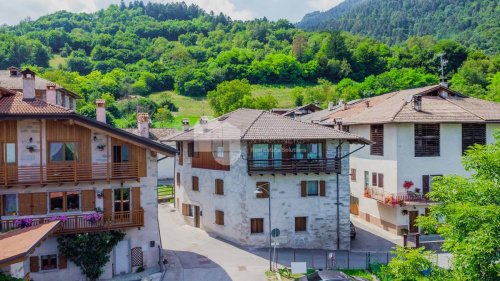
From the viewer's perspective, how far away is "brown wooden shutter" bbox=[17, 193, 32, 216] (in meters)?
25.8

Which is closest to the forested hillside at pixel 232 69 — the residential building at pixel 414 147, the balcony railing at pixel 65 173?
the residential building at pixel 414 147

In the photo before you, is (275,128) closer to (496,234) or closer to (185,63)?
(496,234)

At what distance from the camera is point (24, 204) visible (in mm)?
25812

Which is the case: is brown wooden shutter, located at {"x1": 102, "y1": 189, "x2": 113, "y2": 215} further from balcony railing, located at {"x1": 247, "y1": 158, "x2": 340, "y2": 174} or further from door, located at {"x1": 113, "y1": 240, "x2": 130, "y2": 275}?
balcony railing, located at {"x1": 247, "y1": 158, "x2": 340, "y2": 174}

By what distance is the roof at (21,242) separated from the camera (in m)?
16.5

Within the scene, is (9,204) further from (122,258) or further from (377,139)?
(377,139)

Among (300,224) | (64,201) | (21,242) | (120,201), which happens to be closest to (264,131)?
(300,224)

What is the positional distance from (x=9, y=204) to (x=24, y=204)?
2.68ft

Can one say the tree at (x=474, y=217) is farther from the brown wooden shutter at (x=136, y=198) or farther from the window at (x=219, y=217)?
the window at (x=219, y=217)

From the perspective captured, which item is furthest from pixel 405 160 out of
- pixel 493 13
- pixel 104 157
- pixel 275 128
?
pixel 493 13

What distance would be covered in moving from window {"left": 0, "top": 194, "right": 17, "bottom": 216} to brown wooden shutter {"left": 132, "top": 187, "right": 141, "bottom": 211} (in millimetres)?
6096

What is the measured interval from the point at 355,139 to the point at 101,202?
16888 mm

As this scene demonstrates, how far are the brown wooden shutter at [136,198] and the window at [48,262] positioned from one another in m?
4.82

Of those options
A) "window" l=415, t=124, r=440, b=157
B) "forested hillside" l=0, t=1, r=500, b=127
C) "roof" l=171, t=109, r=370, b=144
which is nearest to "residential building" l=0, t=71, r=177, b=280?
"roof" l=171, t=109, r=370, b=144
